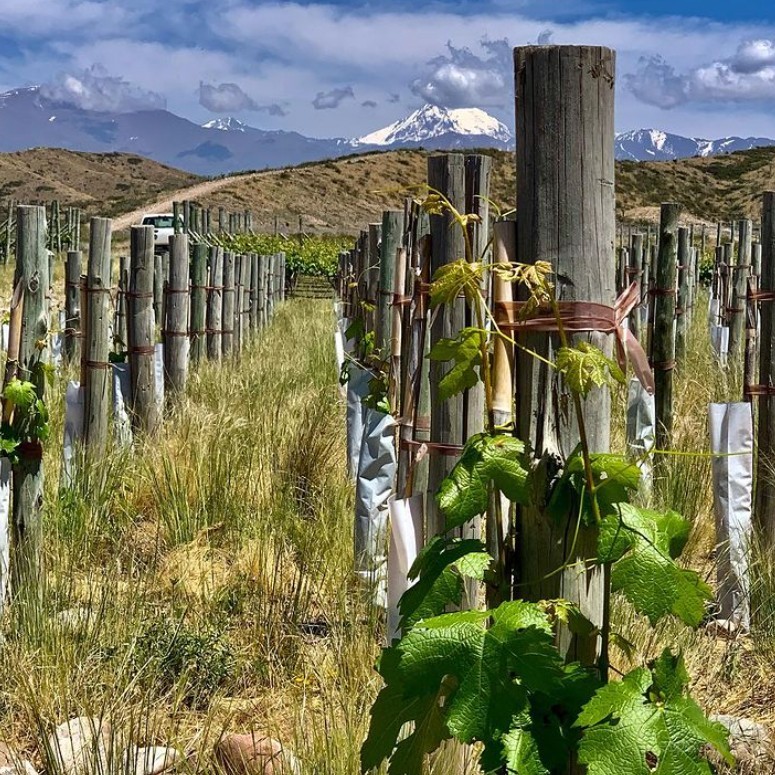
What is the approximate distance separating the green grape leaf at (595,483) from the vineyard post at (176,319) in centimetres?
669

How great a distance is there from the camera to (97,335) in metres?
5.92

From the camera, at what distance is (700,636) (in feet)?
12.4

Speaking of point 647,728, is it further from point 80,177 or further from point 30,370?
point 80,177

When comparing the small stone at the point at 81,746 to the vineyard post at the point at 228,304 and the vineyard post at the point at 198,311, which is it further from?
the vineyard post at the point at 228,304

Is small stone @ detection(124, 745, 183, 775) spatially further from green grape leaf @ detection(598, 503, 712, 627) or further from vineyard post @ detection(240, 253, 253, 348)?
vineyard post @ detection(240, 253, 253, 348)

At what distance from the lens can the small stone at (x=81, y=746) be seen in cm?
256

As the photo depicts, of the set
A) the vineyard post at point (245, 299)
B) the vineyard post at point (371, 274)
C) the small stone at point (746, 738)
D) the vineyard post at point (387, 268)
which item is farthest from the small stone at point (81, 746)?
the vineyard post at point (245, 299)

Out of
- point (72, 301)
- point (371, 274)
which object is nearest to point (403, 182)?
point (72, 301)

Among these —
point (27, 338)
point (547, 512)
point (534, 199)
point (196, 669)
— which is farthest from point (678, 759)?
point (27, 338)

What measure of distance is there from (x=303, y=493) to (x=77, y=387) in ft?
4.76

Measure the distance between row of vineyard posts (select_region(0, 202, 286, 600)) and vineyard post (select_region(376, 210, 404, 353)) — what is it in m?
1.63

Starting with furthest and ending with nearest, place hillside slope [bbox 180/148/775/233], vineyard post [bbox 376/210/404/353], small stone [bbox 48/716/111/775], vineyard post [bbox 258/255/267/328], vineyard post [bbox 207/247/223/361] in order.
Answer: hillside slope [bbox 180/148/775/233] < vineyard post [bbox 258/255/267/328] < vineyard post [bbox 207/247/223/361] < vineyard post [bbox 376/210/404/353] < small stone [bbox 48/716/111/775]

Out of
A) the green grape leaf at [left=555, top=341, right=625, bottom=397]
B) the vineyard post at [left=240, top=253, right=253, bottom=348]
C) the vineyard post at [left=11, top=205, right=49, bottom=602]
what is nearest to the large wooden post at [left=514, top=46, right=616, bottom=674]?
the green grape leaf at [left=555, top=341, right=625, bottom=397]

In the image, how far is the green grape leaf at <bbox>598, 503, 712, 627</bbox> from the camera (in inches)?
66.8
